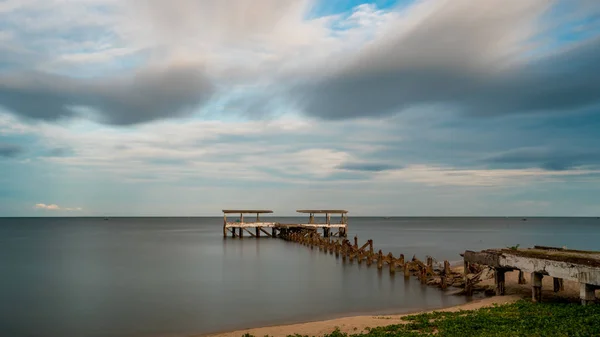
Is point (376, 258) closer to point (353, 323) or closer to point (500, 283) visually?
point (500, 283)

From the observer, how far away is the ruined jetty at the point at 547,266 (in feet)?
51.2

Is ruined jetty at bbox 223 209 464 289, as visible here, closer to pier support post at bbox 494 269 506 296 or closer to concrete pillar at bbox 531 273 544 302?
pier support post at bbox 494 269 506 296

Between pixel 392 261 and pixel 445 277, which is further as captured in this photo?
pixel 392 261

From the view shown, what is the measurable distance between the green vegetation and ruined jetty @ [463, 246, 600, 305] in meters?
1.04

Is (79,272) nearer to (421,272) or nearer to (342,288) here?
(342,288)

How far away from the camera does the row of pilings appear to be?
27.1 metres

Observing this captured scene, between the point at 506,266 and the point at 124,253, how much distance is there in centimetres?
4492

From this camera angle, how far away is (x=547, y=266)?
17172 millimetres

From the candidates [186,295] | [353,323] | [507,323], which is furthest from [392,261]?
[507,323]

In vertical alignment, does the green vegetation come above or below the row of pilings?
above

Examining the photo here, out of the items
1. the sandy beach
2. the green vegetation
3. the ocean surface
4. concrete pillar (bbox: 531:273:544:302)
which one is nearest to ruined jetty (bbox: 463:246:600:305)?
concrete pillar (bbox: 531:273:544:302)

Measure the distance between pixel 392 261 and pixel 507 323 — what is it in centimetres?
2041

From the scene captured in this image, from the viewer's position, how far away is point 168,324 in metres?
19.7

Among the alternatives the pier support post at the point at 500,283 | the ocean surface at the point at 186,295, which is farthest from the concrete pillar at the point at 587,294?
the ocean surface at the point at 186,295
